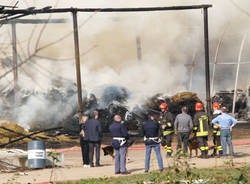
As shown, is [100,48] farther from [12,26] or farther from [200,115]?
[200,115]

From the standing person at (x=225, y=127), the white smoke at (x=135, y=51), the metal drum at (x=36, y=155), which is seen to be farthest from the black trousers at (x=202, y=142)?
the white smoke at (x=135, y=51)

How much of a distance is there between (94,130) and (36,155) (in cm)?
190

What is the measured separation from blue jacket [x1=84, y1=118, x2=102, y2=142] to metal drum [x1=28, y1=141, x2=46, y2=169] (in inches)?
58.5

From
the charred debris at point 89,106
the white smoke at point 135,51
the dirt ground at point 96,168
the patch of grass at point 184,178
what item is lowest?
the dirt ground at point 96,168

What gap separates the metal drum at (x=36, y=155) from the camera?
1750cm

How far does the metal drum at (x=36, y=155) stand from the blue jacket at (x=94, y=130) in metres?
1.49

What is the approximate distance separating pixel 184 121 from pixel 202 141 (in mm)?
906

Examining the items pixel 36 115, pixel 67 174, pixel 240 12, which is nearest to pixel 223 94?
pixel 240 12

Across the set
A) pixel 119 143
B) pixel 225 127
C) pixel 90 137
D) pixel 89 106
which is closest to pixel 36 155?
pixel 90 137

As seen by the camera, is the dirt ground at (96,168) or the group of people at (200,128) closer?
the dirt ground at (96,168)

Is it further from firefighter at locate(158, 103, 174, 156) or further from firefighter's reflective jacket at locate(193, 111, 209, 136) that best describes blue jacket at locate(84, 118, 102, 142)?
firefighter's reflective jacket at locate(193, 111, 209, 136)

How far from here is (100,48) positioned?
33844 mm

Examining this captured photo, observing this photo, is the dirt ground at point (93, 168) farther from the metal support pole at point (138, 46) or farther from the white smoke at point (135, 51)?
the metal support pole at point (138, 46)

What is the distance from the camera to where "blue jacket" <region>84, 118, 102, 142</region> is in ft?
58.4
